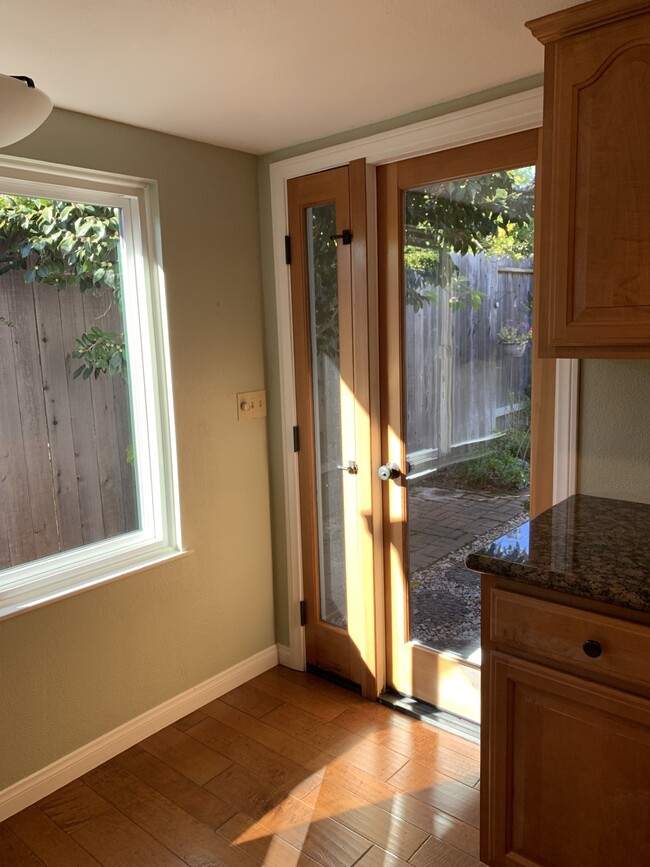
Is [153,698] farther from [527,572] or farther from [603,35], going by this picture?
[603,35]

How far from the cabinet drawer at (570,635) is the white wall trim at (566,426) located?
66 centimetres

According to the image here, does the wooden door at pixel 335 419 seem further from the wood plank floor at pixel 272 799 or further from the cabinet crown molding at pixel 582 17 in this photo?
the cabinet crown molding at pixel 582 17

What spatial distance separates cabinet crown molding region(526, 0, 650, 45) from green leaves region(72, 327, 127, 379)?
1.71m

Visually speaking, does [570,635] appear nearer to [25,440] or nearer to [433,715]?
[433,715]

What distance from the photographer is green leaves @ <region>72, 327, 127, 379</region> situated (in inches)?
97.3

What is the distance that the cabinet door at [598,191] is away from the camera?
159cm

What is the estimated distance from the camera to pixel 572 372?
6.89 ft

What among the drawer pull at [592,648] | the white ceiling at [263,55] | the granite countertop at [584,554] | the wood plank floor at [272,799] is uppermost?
the white ceiling at [263,55]

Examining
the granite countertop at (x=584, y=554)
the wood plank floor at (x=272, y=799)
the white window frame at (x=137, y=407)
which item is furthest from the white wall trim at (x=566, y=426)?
the white window frame at (x=137, y=407)

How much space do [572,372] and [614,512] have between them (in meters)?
0.45

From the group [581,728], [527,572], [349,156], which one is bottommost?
[581,728]

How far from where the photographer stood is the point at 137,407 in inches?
104

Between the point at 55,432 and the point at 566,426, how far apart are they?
5.71ft

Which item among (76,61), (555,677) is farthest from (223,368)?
(555,677)
